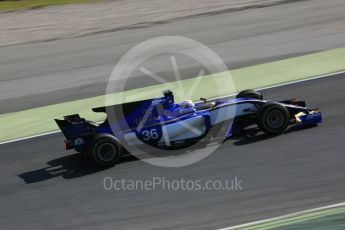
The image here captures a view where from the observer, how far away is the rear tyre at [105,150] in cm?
1115

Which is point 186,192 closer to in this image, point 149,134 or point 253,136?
point 149,134

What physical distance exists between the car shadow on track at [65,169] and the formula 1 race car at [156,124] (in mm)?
201

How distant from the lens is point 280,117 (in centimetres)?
1181

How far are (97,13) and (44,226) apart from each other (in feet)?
53.4

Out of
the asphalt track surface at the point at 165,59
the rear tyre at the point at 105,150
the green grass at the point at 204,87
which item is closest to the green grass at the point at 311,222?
the rear tyre at the point at 105,150

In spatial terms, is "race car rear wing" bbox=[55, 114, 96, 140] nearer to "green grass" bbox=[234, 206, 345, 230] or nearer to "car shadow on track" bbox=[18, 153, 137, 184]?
"car shadow on track" bbox=[18, 153, 137, 184]

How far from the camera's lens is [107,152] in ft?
36.9

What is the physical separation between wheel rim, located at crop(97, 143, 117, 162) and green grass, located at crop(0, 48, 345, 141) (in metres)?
3.02

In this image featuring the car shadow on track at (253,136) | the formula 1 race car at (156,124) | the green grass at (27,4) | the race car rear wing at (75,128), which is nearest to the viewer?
the formula 1 race car at (156,124)

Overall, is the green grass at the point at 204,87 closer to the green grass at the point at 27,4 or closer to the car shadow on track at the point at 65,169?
the car shadow on track at the point at 65,169

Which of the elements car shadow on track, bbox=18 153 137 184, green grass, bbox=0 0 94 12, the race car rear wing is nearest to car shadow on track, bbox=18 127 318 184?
car shadow on track, bbox=18 153 137 184

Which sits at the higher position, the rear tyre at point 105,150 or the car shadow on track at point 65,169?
the rear tyre at point 105,150

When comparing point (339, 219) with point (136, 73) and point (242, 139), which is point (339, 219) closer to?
point (242, 139)

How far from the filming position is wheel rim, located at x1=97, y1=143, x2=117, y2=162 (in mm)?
11203
